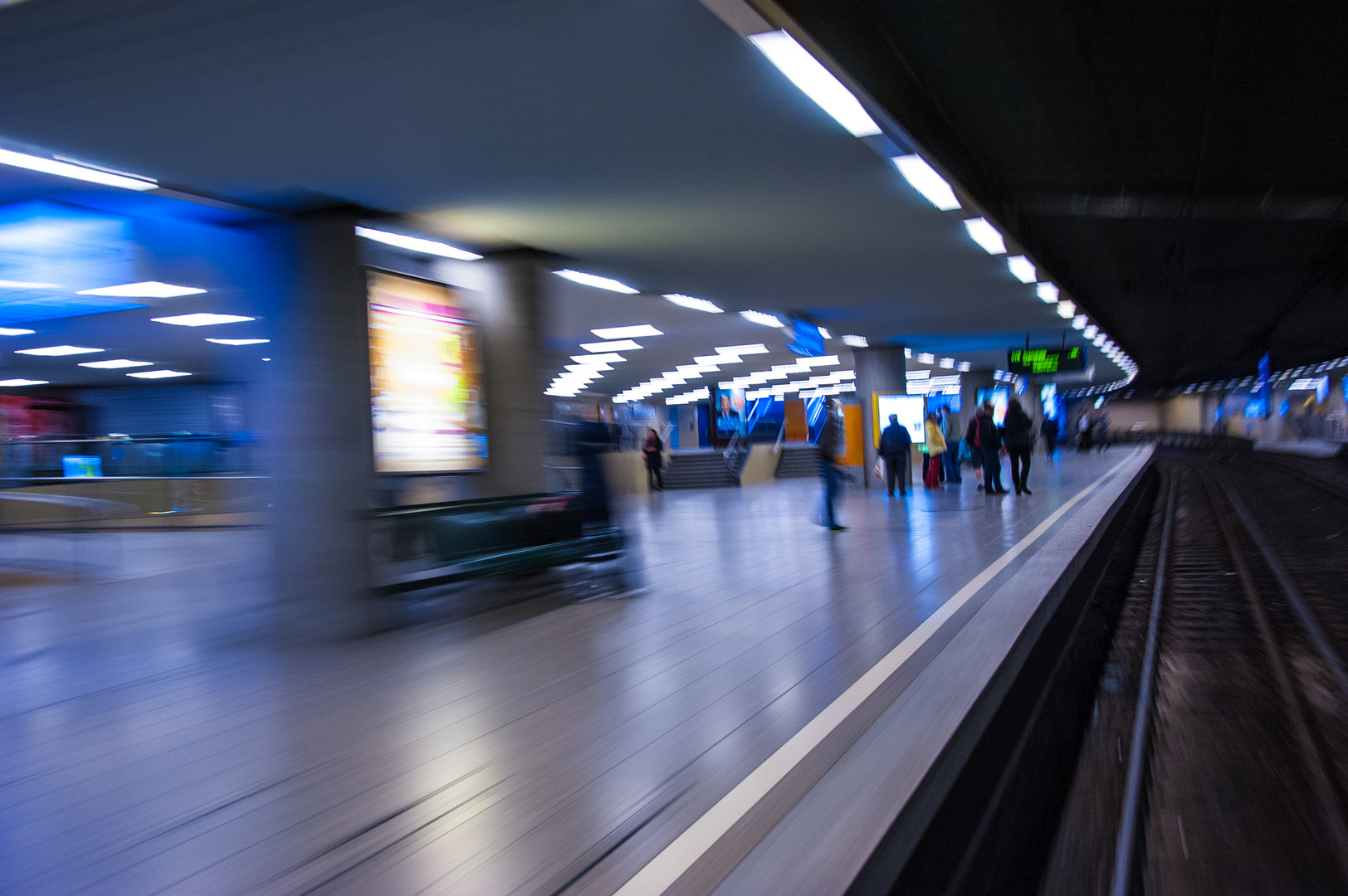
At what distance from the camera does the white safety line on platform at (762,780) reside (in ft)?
9.02

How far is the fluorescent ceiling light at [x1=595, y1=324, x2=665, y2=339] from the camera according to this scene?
1791cm

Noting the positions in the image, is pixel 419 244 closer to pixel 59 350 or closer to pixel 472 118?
pixel 472 118

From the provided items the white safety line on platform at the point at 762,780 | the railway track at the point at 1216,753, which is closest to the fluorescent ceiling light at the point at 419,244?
the white safety line on platform at the point at 762,780

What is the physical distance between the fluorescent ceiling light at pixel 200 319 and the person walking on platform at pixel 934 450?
1421 cm

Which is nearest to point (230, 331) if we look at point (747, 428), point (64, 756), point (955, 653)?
point (64, 756)

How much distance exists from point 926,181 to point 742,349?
15.7 m

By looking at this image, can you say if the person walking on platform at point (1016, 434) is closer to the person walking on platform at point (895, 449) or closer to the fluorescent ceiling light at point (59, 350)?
the person walking on platform at point (895, 449)

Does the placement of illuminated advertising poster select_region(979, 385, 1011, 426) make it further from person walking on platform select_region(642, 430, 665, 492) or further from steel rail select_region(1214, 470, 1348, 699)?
person walking on platform select_region(642, 430, 665, 492)

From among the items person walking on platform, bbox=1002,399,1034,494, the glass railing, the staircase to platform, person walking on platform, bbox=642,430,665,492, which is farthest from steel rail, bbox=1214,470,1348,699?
the glass railing

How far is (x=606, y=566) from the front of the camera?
931 centimetres

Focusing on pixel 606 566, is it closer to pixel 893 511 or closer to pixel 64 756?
pixel 64 756

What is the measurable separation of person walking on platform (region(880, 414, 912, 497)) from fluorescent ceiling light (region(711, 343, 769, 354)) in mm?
5704

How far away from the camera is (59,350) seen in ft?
62.3

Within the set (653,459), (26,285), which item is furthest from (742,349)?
(26,285)
